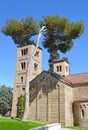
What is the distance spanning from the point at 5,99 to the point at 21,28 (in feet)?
112

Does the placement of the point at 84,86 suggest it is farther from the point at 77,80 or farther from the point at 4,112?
the point at 4,112

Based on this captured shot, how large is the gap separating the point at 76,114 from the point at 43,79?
7768 mm

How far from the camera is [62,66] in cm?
4975

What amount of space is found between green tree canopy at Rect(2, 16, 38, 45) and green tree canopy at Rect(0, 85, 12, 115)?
31334mm

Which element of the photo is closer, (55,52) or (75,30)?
(75,30)

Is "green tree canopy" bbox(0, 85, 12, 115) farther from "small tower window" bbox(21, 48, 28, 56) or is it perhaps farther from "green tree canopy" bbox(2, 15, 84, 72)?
"green tree canopy" bbox(2, 15, 84, 72)

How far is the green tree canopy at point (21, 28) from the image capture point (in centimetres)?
3762

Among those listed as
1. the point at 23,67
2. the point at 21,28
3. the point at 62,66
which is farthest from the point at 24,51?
the point at 21,28

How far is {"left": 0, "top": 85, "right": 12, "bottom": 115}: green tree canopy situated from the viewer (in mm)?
65188

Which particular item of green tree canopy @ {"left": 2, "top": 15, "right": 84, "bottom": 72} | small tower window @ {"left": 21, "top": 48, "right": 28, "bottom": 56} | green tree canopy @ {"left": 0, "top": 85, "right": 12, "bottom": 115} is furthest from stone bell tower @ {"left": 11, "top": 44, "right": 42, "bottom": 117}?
green tree canopy @ {"left": 0, "top": 85, "right": 12, "bottom": 115}

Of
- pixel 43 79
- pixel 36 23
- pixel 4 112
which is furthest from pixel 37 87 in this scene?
pixel 4 112

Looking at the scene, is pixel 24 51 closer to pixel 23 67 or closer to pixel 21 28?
pixel 23 67

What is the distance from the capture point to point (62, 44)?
3925 cm

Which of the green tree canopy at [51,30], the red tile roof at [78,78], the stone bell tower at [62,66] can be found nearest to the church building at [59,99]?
the red tile roof at [78,78]
